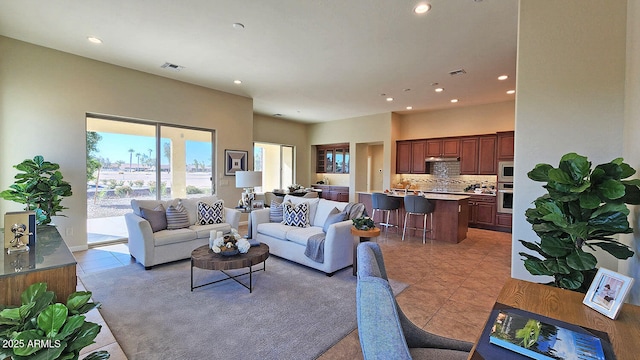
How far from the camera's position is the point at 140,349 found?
211 cm

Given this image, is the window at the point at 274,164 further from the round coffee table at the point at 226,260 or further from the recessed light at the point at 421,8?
the recessed light at the point at 421,8

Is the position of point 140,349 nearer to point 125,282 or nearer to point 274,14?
point 125,282

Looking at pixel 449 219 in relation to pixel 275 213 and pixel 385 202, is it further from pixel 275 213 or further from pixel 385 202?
pixel 275 213

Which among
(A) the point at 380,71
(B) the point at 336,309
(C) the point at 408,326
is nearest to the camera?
(C) the point at 408,326

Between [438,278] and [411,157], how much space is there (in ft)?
16.6

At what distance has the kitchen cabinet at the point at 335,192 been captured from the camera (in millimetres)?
9257

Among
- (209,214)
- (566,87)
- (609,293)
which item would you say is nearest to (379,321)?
(609,293)

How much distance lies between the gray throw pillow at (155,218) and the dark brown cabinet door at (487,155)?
703cm

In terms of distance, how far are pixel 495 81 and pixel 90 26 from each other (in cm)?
657

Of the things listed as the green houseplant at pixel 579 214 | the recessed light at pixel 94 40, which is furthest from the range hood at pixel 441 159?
the recessed light at pixel 94 40

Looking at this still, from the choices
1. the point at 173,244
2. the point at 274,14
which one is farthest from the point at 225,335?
the point at 274,14

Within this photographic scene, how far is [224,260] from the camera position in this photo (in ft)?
9.57

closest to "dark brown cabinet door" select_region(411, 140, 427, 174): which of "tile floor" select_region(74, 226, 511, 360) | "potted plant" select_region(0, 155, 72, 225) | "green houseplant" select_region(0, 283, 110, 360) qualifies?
"tile floor" select_region(74, 226, 511, 360)

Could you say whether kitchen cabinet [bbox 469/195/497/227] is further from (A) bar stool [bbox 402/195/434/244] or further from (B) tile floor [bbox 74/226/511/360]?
(A) bar stool [bbox 402/195/434/244]
